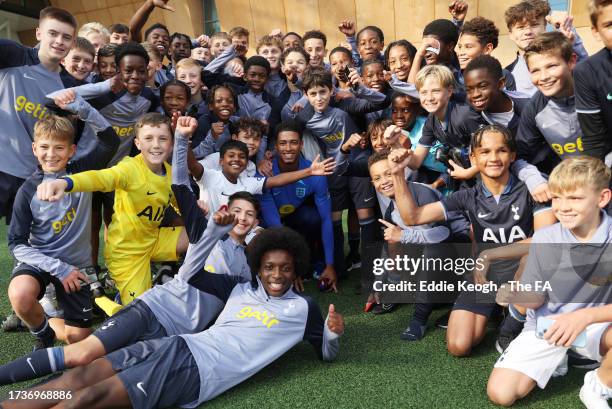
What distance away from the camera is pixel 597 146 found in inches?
119

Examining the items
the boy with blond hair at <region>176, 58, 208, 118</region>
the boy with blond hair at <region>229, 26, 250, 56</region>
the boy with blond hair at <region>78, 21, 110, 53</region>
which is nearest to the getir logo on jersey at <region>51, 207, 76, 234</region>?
the boy with blond hair at <region>176, 58, 208, 118</region>

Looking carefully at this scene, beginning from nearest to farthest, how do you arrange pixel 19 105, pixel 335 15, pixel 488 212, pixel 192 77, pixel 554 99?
pixel 554 99 → pixel 488 212 → pixel 19 105 → pixel 192 77 → pixel 335 15

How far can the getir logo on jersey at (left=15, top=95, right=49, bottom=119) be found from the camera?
154 inches

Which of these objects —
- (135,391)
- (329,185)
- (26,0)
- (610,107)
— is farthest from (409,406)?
(26,0)

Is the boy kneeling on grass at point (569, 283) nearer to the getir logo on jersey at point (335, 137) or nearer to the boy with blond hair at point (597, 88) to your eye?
the boy with blond hair at point (597, 88)

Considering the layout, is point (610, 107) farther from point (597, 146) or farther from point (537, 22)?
point (537, 22)

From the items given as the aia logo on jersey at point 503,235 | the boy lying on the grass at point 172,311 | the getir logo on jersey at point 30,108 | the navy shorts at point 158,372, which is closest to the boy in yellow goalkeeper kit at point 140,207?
the boy lying on the grass at point 172,311

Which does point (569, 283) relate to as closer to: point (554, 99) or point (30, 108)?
point (554, 99)

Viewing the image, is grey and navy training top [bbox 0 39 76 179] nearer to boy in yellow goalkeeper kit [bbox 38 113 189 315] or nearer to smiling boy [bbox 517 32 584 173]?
boy in yellow goalkeeper kit [bbox 38 113 189 315]

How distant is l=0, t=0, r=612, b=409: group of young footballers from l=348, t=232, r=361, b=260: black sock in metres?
0.02

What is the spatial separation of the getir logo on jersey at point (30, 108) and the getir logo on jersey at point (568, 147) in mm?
3720

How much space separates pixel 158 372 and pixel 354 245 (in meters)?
2.88

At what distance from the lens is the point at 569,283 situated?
2.77 meters

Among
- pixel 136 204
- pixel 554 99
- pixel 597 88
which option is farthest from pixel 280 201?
pixel 597 88
